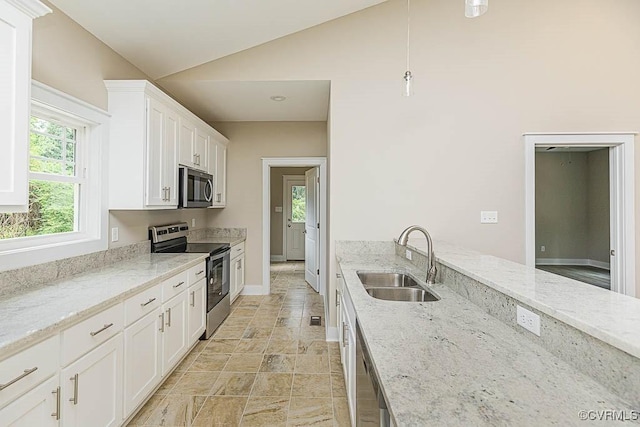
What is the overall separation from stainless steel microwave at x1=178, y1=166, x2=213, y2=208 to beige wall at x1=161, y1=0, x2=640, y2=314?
3.41ft

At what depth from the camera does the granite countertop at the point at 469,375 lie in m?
0.82

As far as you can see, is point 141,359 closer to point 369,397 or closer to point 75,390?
point 75,390

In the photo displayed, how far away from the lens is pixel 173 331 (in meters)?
2.63

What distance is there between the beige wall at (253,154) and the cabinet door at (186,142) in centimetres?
140

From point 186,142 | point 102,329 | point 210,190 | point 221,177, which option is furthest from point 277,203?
point 102,329

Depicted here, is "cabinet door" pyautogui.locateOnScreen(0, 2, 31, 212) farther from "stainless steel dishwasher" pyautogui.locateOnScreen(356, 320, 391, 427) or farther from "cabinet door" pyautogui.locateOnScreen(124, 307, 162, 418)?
"stainless steel dishwasher" pyautogui.locateOnScreen(356, 320, 391, 427)

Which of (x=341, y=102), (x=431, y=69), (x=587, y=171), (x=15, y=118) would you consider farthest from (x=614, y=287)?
(x=587, y=171)

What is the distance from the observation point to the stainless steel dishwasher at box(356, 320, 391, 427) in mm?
1090

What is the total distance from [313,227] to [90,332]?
4.20 metres

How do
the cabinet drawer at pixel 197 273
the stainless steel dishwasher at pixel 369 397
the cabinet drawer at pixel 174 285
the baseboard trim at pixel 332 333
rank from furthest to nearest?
1. the baseboard trim at pixel 332 333
2. the cabinet drawer at pixel 197 273
3. the cabinet drawer at pixel 174 285
4. the stainless steel dishwasher at pixel 369 397

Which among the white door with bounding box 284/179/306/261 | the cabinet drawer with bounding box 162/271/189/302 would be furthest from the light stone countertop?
the white door with bounding box 284/179/306/261

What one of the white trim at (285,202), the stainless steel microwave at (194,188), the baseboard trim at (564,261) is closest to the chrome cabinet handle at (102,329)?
the stainless steel microwave at (194,188)

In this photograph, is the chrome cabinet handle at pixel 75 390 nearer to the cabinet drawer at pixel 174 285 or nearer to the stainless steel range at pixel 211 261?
the cabinet drawer at pixel 174 285

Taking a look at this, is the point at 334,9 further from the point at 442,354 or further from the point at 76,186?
the point at 442,354
